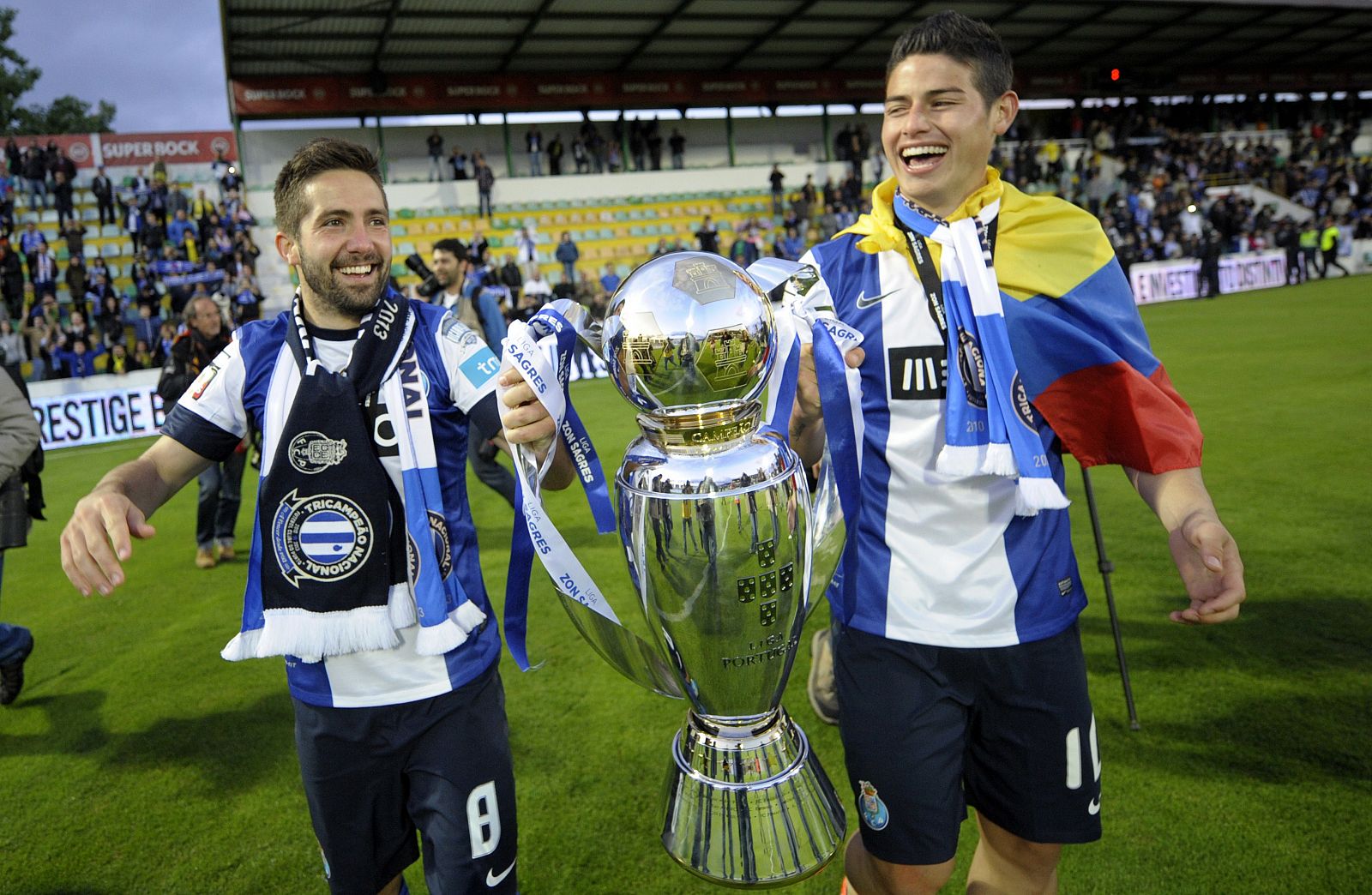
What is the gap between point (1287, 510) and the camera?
17.1 feet

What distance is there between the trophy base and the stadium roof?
21187 mm

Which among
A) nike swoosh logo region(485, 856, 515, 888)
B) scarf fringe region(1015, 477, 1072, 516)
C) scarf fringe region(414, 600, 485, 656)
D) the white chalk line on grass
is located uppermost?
scarf fringe region(1015, 477, 1072, 516)

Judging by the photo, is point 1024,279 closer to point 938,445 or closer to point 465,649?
point 938,445

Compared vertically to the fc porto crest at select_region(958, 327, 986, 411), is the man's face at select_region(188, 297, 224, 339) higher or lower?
higher

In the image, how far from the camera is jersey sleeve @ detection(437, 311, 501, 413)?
6.07ft

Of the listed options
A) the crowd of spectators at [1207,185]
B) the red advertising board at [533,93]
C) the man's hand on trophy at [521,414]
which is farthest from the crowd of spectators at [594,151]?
the man's hand on trophy at [521,414]

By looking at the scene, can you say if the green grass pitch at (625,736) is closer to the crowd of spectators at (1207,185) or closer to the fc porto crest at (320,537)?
the fc porto crest at (320,537)

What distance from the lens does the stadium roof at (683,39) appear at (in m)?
19.9

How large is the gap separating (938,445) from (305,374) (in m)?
1.26

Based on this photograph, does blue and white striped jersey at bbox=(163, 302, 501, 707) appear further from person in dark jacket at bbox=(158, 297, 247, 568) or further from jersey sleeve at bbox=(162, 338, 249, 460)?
person in dark jacket at bbox=(158, 297, 247, 568)

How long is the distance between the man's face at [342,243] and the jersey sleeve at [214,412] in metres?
0.24

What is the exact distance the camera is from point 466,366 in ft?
6.14

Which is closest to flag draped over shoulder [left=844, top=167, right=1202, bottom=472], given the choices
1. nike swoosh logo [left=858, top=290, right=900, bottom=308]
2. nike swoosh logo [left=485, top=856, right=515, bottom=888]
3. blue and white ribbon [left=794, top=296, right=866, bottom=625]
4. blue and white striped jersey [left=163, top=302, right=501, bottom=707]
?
nike swoosh logo [left=858, top=290, right=900, bottom=308]

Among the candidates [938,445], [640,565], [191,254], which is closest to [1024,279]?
[938,445]
